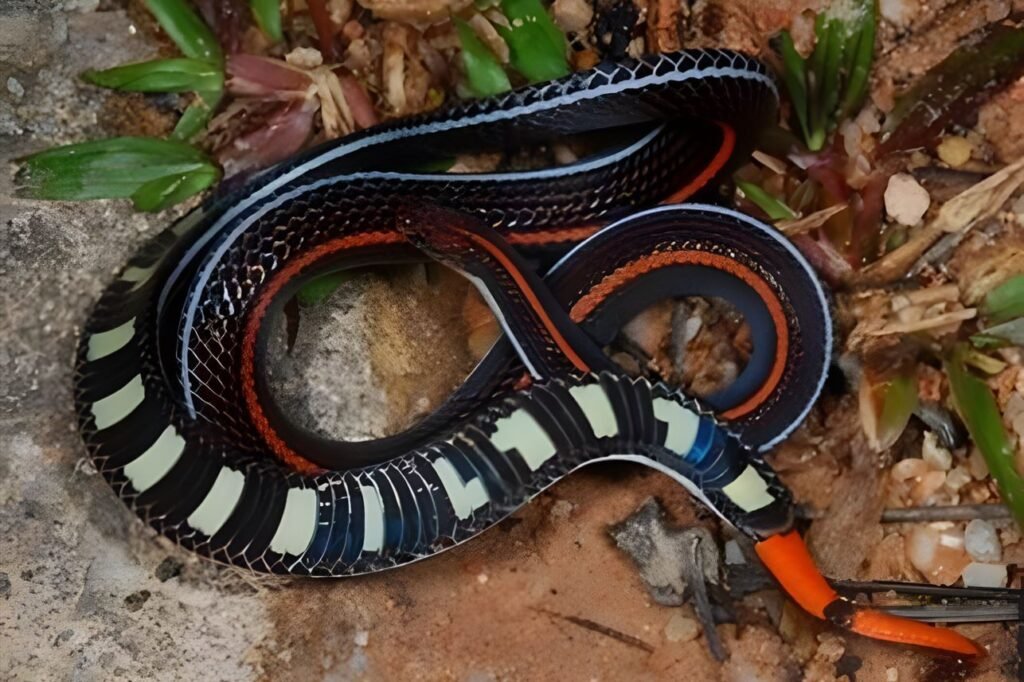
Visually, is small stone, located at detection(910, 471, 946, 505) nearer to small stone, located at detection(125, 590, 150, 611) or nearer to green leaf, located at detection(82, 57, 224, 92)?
small stone, located at detection(125, 590, 150, 611)

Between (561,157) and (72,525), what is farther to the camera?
(561,157)

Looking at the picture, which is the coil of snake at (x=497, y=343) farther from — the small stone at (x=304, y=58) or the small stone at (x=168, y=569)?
the small stone at (x=304, y=58)

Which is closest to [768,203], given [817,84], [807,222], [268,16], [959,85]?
[807,222]

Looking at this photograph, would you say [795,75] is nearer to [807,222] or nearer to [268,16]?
[807,222]

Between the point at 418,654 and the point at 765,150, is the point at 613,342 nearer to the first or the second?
the point at 765,150

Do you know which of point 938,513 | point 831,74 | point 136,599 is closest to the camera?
point 136,599

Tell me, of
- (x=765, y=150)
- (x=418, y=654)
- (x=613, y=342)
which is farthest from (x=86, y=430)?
(x=765, y=150)
